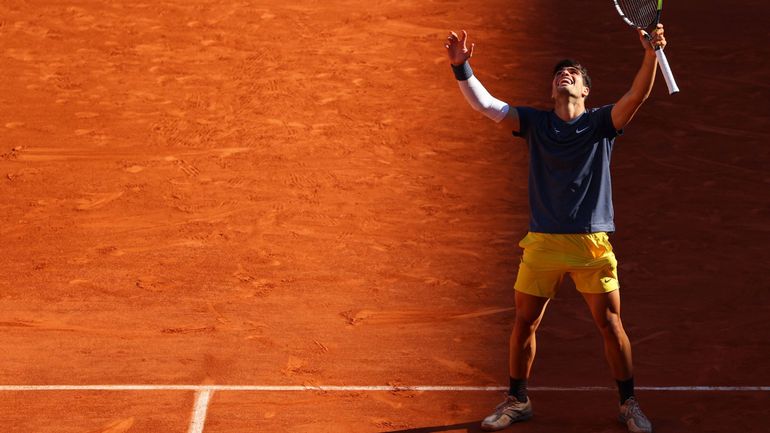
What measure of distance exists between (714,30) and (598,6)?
163cm

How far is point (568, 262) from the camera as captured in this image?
6.14 m

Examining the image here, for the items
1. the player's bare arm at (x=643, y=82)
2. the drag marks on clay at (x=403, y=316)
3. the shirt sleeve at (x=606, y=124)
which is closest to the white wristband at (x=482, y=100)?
the shirt sleeve at (x=606, y=124)

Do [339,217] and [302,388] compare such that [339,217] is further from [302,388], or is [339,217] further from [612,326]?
[612,326]

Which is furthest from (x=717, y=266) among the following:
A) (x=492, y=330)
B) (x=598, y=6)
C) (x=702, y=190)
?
(x=598, y=6)

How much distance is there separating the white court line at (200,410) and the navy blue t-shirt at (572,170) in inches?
91.3

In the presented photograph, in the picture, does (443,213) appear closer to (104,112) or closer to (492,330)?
(492,330)

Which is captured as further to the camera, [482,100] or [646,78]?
[482,100]

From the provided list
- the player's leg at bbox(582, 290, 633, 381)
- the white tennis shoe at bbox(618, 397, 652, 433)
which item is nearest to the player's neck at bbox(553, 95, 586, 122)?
the player's leg at bbox(582, 290, 633, 381)

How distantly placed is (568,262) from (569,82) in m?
0.98

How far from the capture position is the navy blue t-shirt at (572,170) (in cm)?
610

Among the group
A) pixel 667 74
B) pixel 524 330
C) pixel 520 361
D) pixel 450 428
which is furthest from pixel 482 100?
pixel 450 428

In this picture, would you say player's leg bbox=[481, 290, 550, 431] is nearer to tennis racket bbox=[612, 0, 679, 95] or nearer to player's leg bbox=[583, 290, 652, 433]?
player's leg bbox=[583, 290, 652, 433]

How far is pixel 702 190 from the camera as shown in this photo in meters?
11.3

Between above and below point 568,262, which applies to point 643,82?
above
